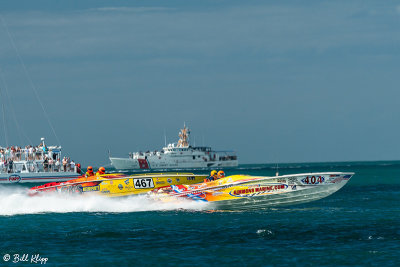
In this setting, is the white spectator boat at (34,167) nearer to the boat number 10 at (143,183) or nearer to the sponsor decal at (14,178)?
the sponsor decal at (14,178)

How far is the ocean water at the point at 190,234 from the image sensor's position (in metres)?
17.6

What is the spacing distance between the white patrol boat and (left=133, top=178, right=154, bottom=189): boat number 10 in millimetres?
101931

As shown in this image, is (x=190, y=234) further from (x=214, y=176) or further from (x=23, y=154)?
(x=23, y=154)

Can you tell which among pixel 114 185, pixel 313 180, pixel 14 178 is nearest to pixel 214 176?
pixel 313 180

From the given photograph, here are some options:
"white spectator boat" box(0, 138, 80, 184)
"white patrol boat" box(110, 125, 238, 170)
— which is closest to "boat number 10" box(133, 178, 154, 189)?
"white spectator boat" box(0, 138, 80, 184)

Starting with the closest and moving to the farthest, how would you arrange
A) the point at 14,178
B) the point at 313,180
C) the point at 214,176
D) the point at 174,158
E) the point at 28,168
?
the point at 313,180
the point at 214,176
the point at 14,178
the point at 28,168
the point at 174,158

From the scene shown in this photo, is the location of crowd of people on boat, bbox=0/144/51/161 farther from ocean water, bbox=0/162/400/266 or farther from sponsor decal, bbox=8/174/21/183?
ocean water, bbox=0/162/400/266

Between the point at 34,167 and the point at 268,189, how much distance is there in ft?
166

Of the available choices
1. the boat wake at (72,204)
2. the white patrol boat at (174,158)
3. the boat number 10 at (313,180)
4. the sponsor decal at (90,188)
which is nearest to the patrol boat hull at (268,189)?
the boat number 10 at (313,180)

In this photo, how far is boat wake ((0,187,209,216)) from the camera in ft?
101

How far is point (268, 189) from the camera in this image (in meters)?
27.8

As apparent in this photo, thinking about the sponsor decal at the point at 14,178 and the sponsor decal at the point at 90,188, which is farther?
the sponsor decal at the point at 14,178

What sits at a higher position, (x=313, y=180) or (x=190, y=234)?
(x=313, y=180)

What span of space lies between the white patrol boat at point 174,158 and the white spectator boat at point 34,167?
59.4 metres
